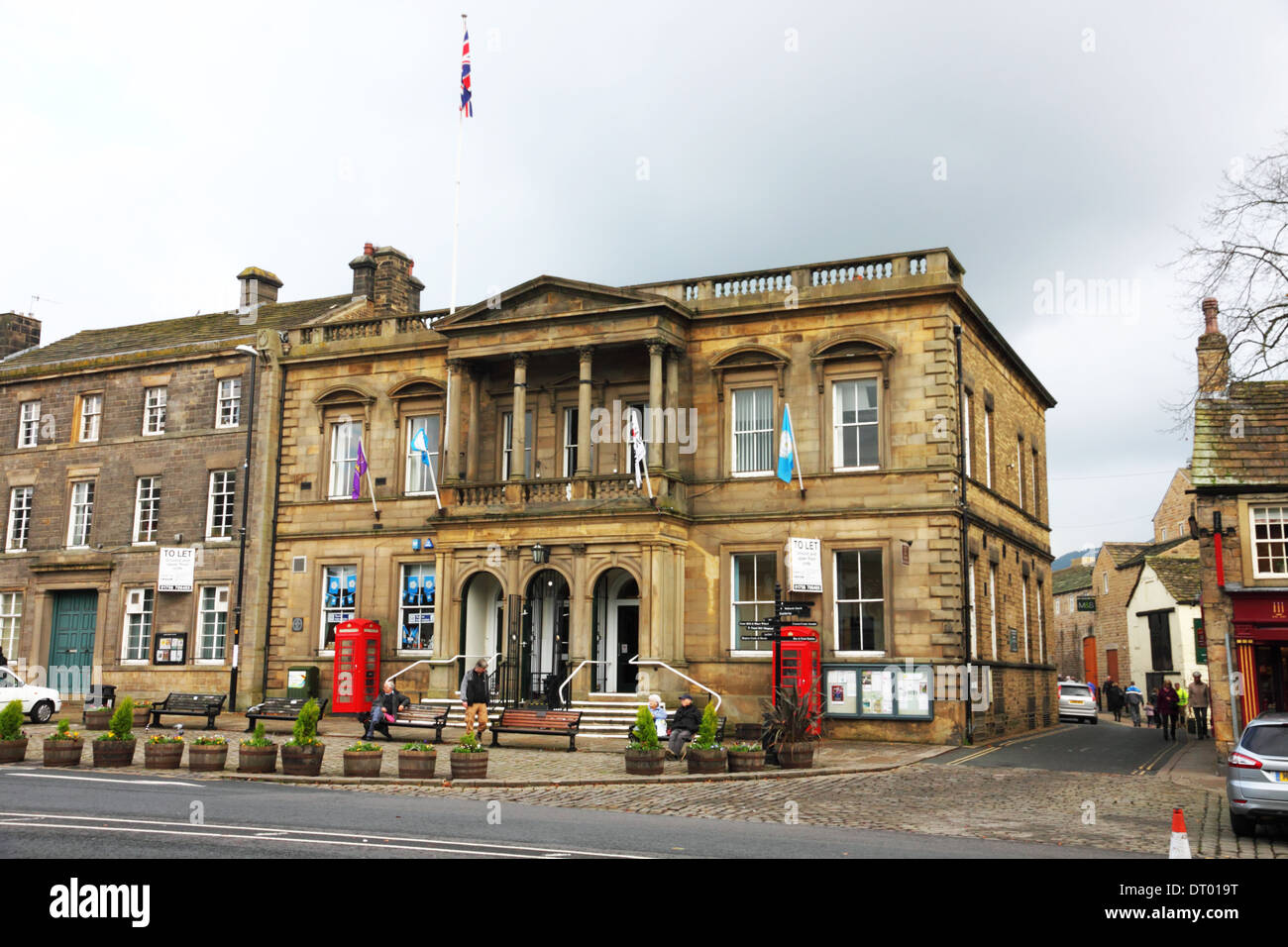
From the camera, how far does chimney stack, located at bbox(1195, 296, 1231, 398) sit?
22391 mm

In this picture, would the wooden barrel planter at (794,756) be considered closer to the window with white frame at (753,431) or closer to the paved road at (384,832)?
the paved road at (384,832)

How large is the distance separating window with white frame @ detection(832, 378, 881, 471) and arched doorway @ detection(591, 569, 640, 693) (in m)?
6.05

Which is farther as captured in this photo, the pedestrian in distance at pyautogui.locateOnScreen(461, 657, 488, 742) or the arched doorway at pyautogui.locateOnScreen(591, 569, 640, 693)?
the arched doorway at pyautogui.locateOnScreen(591, 569, 640, 693)

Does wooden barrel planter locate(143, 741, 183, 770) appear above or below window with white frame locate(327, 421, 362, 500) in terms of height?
below

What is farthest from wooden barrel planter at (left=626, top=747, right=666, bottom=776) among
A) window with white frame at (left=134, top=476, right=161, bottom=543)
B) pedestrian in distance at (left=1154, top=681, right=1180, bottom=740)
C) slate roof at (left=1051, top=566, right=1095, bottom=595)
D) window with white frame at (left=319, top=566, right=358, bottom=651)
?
slate roof at (left=1051, top=566, right=1095, bottom=595)

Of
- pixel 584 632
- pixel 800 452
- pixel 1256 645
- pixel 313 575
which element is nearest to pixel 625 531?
pixel 584 632

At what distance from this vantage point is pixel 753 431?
1128 inches

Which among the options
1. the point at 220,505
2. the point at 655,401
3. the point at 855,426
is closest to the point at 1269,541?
the point at 855,426

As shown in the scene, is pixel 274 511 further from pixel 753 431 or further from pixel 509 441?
pixel 753 431

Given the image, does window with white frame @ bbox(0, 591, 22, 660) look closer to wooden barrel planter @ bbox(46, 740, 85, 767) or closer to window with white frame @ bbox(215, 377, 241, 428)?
window with white frame @ bbox(215, 377, 241, 428)

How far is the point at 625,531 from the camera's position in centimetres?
2719
